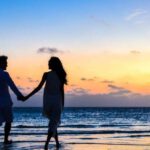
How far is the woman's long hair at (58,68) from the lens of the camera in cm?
1074

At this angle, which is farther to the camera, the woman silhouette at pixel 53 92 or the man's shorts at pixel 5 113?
the man's shorts at pixel 5 113

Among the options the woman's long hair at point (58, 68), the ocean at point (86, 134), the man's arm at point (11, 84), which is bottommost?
the ocean at point (86, 134)

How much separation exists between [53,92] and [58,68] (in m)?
0.56

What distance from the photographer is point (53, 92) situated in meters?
10.8

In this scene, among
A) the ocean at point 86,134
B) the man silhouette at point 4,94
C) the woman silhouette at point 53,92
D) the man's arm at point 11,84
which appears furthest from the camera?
the ocean at point 86,134

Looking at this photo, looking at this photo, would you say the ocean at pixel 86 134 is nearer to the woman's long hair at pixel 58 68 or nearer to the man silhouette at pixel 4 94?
the man silhouette at pixel 4 94

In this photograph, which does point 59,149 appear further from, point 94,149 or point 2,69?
point 2,69

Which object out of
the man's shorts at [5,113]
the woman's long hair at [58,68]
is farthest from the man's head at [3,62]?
the woman's long hair at [58,68]

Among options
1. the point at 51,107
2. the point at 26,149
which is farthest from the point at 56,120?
the point at 26,149

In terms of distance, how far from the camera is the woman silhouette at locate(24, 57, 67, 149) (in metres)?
10.7

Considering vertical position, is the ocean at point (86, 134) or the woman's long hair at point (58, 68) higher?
the woman's long hair at point (58, 68)

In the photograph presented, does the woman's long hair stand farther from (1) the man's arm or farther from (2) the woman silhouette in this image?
(1) the man's arm

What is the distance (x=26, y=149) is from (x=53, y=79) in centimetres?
200

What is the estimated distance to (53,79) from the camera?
10.7 metres
